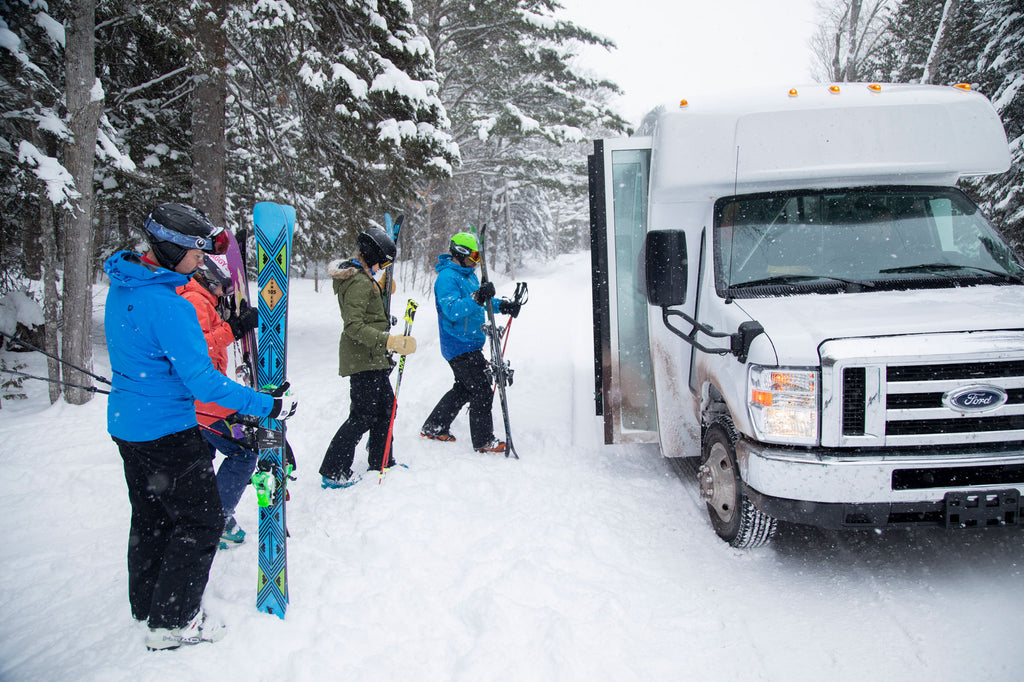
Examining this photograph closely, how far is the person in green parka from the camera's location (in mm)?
4668

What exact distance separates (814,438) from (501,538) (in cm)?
207

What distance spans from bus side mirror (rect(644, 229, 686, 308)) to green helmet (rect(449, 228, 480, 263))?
2.11 metres

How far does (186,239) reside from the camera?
2.66 meters

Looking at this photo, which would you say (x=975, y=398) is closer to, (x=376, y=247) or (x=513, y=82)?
(x=376, y=247)

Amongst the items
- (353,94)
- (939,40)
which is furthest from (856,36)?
(353,94)

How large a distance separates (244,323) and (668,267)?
9.61ft

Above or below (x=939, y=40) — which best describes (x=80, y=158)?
below

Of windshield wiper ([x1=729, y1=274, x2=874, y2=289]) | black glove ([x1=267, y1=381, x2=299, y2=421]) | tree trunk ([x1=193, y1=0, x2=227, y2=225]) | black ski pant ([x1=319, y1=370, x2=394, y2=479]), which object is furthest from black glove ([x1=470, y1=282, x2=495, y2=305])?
tree trunk ([x1=193, y1=0, x2=227, y2=225])

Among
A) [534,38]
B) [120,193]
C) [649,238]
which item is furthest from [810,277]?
[534,38]

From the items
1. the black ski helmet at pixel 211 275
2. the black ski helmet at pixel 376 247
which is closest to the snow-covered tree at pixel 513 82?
the black ski helmet at pixel 376 247

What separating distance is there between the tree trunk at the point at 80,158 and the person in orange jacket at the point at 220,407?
13.6 ft

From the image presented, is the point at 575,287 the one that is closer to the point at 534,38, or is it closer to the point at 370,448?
the point at 534,38

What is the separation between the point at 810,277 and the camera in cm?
371

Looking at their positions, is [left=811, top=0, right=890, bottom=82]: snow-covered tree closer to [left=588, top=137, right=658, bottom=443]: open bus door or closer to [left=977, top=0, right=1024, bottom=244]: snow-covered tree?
[left=977, top=0, right=1024, bottom=244]: snow-covered tree
